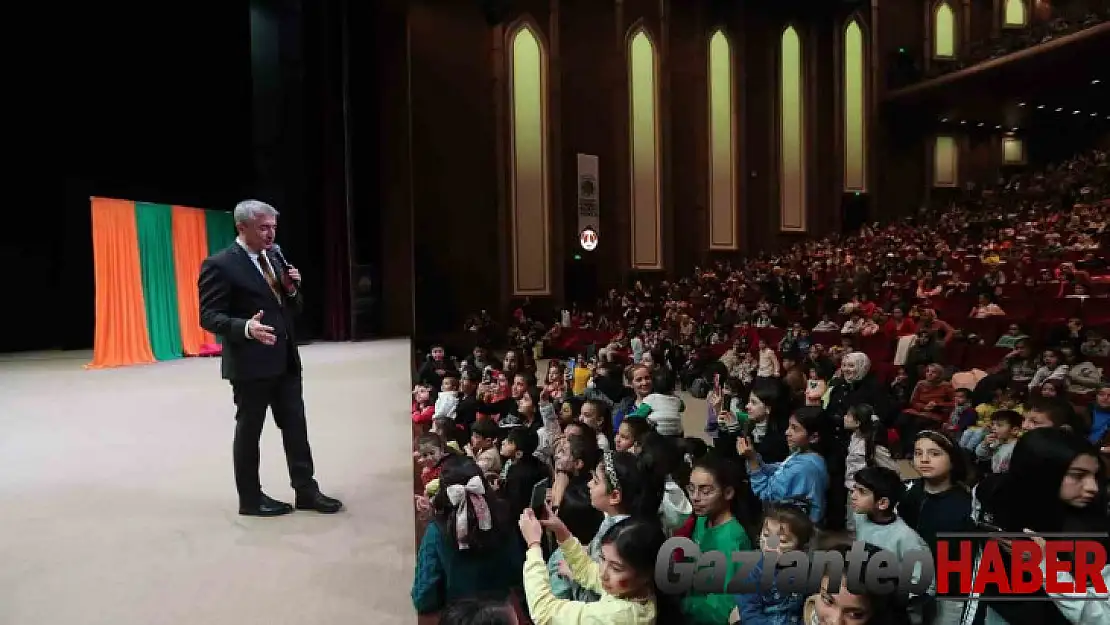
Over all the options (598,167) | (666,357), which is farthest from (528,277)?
(666,357)

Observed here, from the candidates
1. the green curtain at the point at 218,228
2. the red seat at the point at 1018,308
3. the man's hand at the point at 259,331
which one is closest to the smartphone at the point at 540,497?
the man's hand at the point at 259,331

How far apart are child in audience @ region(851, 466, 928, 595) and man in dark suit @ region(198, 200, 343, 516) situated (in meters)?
1.87

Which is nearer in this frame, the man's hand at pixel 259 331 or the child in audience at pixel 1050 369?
the man's hand at pixel 259 331

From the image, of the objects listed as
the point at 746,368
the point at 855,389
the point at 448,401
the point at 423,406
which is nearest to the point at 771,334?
the point at 746,368

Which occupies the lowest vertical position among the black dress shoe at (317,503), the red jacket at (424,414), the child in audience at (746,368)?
the black dress shoe at (317,503)

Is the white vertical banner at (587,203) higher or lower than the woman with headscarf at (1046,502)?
higher

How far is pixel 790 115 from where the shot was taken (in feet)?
52.4

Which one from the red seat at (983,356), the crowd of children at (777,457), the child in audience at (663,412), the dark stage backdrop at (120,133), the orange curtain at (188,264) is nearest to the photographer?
the crowd of children at (777,457)

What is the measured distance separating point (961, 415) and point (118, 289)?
8230 millimetres

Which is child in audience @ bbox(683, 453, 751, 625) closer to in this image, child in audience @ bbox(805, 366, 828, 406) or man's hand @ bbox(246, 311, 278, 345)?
man's hand @ bbox(246, 311, 278, 345)

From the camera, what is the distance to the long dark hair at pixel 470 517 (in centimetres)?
203

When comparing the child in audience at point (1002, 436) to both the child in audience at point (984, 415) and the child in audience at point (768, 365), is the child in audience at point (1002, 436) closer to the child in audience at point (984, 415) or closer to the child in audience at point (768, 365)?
the child in audience at point (984, 415)

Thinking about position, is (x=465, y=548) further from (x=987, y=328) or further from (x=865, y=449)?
(x=987, y=328)

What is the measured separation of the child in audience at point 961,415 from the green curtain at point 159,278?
8.10 meters
